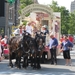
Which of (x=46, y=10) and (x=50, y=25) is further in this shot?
(x=50, y=25)

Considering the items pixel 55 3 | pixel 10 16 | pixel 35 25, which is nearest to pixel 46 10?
pixel 35 25

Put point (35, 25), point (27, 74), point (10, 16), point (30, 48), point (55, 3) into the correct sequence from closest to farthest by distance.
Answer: point (27, 74) → point (30, 48) → point (35, 25) → point (10, 16) → point (55, 3)

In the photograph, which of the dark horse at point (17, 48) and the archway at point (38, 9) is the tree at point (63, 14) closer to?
the archway at point (38, 9)

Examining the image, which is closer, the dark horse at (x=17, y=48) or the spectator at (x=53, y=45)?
the dark horse at (x=17, y=48)

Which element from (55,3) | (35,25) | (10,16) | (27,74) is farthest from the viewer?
(55,3)

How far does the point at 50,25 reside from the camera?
72.8ft

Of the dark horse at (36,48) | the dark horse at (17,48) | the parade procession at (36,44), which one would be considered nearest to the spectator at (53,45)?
the parade procession at (36,44)

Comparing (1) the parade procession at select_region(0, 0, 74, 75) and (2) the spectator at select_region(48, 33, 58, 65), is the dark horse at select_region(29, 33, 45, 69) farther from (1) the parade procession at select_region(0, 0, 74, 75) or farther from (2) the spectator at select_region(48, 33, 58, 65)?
(2) the spectator at select_region(48, 33, 58, 65)

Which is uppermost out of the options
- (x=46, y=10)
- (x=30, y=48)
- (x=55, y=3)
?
(x=55, y=3)

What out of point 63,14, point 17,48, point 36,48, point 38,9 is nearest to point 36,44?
point 36,48

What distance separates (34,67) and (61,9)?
57.1m

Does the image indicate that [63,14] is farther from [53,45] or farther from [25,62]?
[25,62]

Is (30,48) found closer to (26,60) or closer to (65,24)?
(26,60)

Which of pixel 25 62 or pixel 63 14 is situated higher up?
pixel 63 14
